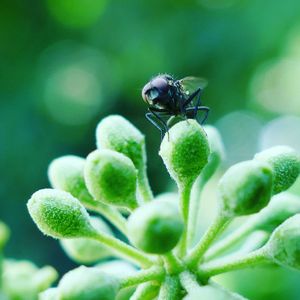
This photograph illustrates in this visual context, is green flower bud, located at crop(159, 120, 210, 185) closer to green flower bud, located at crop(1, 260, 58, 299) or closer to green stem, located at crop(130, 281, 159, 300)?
green stem, located at crop(130, 281, 159, 300)

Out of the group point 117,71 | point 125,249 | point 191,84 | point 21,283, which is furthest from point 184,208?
point 117,71

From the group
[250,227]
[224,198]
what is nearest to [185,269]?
[224,198]

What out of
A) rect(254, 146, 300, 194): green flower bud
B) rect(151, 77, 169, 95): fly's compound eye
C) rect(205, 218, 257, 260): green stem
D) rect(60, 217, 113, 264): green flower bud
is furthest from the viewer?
rect(151, 77, 169, 95): fly's compound eye

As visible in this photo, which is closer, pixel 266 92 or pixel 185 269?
pixel 185 269

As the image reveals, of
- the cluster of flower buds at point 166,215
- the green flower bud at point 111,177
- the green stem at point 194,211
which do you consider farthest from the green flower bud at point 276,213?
the green flower bud at point 111,177

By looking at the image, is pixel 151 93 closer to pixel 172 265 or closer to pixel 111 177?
pixel 111 177

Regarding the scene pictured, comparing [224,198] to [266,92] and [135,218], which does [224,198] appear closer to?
[135,218]

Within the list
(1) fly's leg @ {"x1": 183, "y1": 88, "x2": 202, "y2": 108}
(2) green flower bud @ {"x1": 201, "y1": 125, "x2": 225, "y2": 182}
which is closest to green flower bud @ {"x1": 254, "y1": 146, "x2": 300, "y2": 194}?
(2) green flower bud @ {"x1": 201, "y1": 125, "x2": 225, "y2": 182}
